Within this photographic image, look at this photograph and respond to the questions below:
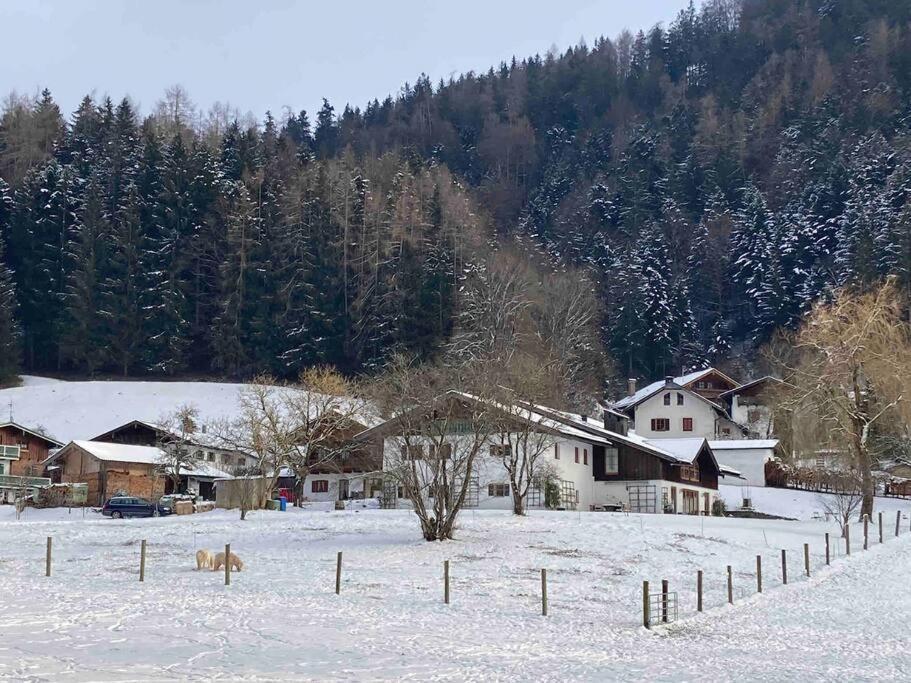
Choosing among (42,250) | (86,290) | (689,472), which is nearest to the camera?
(689,472)

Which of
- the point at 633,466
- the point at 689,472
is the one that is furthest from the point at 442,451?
the point at 689,472

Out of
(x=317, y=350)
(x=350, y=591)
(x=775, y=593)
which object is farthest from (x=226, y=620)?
(x=317, y=350)

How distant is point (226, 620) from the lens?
21656mm

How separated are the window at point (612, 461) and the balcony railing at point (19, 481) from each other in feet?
114

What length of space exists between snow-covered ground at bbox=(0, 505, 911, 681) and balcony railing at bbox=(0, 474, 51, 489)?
80.0ft

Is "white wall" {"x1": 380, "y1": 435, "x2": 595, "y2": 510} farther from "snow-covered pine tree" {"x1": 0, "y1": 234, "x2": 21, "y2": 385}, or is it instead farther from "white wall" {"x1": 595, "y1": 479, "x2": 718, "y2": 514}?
"snow-covered pine tree" {"x1": 0, "y1": 234, "x2": 21, "y2": 385}

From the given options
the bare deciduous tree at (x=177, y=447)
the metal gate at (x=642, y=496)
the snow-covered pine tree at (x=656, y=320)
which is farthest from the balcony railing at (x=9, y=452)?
the snow-covered pine tree at (x=656, y=320)

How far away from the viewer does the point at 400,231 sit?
10488 centimetres

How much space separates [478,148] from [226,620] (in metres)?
164

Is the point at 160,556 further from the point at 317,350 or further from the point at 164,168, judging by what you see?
the point at 164,168

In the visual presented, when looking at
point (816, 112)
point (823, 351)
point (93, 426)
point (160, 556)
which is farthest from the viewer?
point (816, 112)

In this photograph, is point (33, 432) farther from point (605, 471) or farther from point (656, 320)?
point (656, 320)

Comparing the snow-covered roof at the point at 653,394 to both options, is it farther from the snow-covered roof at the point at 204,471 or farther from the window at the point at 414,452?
the window at the point at 414,452

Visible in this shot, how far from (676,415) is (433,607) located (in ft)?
221
